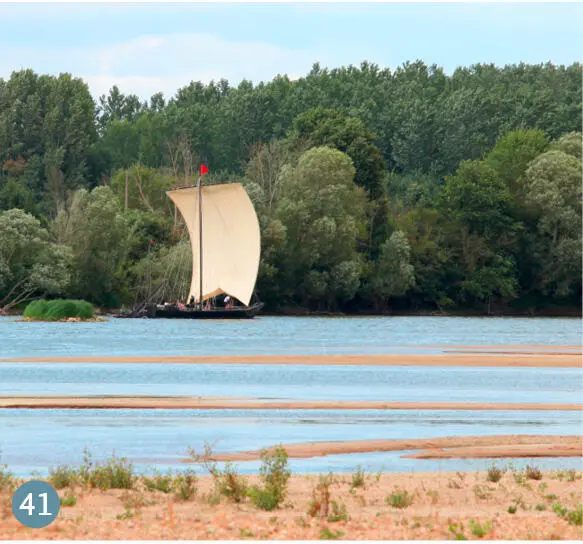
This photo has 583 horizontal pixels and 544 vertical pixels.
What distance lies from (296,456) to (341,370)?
25015 mm

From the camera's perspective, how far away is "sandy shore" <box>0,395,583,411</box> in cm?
3216

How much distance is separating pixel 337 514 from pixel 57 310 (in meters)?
87.8

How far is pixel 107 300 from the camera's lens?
11462 cm

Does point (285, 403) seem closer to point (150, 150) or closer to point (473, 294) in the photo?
point (473, 294)

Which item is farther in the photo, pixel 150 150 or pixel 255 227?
pixel 150 150

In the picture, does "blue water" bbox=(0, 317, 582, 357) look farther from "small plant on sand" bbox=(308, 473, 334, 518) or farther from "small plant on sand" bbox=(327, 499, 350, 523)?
"small plant on sand" bbox=(327, 499, 350, 523)

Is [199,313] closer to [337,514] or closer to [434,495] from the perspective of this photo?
[434,495]

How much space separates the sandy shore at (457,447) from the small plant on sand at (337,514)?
6.06 meters

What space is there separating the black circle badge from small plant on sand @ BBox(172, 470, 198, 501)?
1610 millimetres

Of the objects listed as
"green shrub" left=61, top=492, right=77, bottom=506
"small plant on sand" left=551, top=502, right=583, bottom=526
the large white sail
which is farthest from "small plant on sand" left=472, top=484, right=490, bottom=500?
the large white sail

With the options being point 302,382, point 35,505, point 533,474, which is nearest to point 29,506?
point 35,505

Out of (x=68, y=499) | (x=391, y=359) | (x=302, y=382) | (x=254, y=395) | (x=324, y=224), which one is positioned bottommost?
(x=391, y=359)

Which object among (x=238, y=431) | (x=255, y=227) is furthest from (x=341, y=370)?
(x=255, y=227)

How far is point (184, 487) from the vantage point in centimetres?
1766
